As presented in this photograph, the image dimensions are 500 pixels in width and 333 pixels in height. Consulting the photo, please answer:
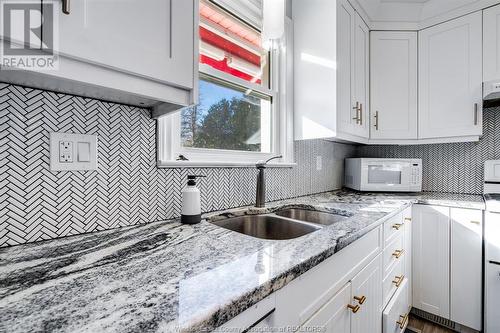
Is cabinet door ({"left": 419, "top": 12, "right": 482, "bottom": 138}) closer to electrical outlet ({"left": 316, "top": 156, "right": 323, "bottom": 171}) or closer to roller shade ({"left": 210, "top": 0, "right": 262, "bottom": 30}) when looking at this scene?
electrical outlet ({"left": 316, "top": 156, "right": 323, "bottom": 171})

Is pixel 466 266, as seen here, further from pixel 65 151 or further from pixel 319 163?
pixel 65 151

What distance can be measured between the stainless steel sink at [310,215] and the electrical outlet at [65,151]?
1.02 meters

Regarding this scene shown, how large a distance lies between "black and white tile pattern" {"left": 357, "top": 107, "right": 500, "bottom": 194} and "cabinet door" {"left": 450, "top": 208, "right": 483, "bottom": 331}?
27.6 inches

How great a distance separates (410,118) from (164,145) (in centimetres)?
208

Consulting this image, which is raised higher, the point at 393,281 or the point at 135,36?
the point at 135,36

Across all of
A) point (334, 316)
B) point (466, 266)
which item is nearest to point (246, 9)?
point (334, 316)

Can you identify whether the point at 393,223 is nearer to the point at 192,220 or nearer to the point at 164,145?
the point at 192,220

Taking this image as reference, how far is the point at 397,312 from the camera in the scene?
4.96 feet

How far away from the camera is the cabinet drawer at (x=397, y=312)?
4.36 ft

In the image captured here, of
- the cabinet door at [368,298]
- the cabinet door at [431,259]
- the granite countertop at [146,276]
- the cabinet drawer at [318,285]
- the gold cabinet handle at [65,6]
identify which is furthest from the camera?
the cabinet door at [431,259]

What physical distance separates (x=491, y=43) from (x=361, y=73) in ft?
2.94

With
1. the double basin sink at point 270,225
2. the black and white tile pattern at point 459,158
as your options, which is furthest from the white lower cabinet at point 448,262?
the double basin sink at point 270,225

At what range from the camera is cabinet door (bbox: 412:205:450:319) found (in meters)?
1.73

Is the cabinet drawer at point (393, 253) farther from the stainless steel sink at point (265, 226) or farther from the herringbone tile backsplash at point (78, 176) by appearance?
the herringbone tile backsplash at point (78, 176)
